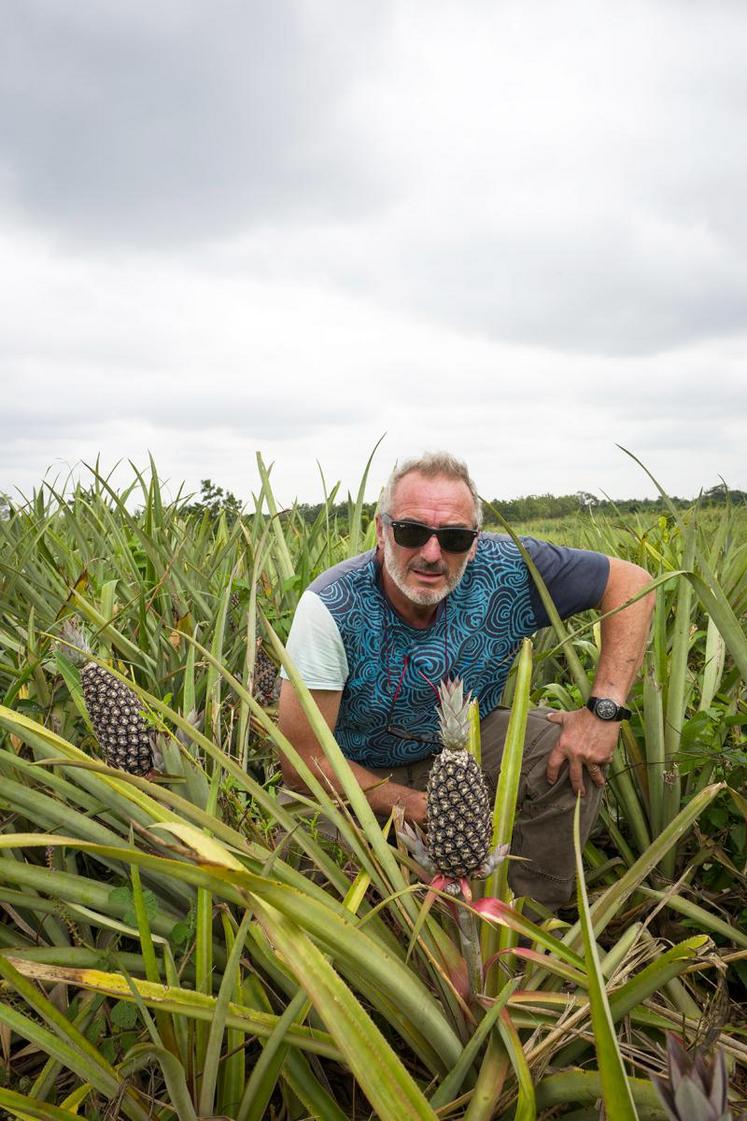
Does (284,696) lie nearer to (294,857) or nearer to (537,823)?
(294,857)

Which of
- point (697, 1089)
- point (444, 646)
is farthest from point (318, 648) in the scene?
point (697, 1089)

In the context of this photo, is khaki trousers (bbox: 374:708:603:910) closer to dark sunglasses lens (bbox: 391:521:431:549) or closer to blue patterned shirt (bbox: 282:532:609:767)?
blue patterned shirt (bbox: 282:532:609:767)

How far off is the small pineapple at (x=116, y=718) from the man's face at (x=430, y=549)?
1127mm

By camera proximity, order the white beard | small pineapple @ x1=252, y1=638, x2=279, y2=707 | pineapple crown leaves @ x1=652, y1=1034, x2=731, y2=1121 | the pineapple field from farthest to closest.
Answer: small pineapple @ x1=252, y1=638, x2=279, y2=707 → the white beard → the pineapple field → pineapple crown leaves @ x1=652, y1=1034, x2=731, y2=1121

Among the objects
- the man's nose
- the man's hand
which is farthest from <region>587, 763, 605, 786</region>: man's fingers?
the man's nose

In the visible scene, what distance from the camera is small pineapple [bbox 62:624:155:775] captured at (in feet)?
5.57

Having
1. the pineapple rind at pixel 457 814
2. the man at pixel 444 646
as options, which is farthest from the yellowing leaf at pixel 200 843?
the man at pixel 444 646

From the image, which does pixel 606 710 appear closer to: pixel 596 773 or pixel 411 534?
pixel 596 773

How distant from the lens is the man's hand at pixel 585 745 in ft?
8.23

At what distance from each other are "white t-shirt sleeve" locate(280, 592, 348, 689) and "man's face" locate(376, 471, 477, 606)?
28cm

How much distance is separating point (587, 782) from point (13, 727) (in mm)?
1828

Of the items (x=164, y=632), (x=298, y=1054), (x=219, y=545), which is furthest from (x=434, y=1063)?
(x=219, y=545)

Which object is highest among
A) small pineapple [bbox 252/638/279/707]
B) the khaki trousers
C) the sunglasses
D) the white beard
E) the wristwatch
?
the sunglasses

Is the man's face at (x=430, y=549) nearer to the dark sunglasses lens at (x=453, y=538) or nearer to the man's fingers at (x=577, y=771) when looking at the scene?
the dark sunglasses lens at (x=453, y=538)
